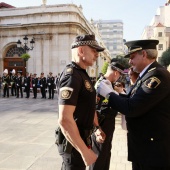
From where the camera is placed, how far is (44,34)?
29.5 meters

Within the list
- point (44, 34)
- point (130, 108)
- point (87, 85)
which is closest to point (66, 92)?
point (87, 85)

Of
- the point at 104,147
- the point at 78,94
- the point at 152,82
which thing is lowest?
the point at 104,147

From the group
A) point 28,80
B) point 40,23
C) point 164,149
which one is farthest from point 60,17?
point 164,149

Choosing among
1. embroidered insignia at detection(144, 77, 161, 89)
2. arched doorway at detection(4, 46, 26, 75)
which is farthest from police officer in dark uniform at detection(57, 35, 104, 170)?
arched doorway at detection(4, 46, 26, 75)

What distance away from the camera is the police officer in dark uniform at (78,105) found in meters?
2.18

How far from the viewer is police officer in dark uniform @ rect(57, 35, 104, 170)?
218cm

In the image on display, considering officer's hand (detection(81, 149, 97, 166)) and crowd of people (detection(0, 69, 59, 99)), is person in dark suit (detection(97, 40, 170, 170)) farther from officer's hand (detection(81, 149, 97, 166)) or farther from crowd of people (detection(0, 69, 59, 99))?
crowd of people (detection(0, 69, 59, 99))

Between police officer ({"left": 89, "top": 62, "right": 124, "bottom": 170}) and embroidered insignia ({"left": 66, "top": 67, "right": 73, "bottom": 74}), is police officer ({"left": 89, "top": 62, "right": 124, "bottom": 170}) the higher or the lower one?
the lower one

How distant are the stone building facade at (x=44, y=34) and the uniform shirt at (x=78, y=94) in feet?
85.5

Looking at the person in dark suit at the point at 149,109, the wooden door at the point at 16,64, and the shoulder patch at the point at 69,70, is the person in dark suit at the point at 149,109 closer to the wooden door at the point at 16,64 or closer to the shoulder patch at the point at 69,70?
the shoulder patch at the point at 69,70

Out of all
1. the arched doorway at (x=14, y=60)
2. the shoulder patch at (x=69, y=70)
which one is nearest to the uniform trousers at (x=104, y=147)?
the shoulder patch at (x=69, y=70)

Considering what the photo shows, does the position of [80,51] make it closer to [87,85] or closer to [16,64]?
[87,85]

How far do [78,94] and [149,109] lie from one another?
2.26 feet

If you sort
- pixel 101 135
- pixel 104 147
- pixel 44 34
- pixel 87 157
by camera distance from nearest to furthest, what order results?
1. pixel 87 157
2. pixel 101 135
3. pixel 104 147
4. pixel 44 34
